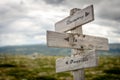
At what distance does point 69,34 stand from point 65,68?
49.1 inches

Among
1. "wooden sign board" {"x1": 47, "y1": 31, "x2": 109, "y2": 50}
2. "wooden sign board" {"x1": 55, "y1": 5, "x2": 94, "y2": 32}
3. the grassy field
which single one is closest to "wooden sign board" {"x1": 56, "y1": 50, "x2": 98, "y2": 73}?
"wooden sign board" {"x1": 47, "y1": 31, "x2": 109, "y2": 50}

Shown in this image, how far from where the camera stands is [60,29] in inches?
390

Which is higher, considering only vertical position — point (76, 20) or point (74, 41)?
point (76, 20)

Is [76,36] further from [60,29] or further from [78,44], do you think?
[60,29]

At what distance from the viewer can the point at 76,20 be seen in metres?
9.18

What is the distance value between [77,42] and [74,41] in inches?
5.0

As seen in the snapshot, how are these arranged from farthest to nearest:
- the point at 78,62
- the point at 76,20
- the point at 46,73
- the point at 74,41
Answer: the point at 46,73 < the point at 76,20 < the point at 74,41 < the point at 78,62

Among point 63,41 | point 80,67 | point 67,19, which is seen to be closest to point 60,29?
point 67,19

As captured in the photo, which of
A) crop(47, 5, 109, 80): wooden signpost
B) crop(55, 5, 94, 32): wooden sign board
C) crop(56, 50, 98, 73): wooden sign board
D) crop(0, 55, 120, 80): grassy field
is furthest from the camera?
crop(0, 55, 120, 80): grassy field

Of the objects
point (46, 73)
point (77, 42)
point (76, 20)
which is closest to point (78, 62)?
point (77, 42)

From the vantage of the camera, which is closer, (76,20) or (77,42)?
(77,42)

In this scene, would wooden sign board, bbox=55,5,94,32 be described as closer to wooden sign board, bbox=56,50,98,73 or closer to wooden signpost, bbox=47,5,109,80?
wooden signpost, bbox=47,5,109,80

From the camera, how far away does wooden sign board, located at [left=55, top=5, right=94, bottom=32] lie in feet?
28.1

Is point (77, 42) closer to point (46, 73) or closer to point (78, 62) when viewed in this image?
point (78, 62)
